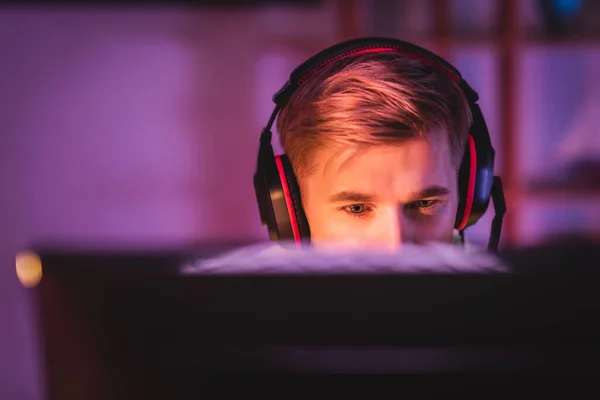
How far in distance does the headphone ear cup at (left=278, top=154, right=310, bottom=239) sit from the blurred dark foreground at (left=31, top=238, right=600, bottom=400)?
1.61 ft

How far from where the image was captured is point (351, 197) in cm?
81

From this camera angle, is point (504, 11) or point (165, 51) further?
point (165, 51)

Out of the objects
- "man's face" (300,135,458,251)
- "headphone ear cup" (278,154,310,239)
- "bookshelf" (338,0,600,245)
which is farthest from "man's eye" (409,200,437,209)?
"bookshelf" (338,0,600,245)

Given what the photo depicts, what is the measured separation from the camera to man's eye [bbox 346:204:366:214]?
2.66 feet

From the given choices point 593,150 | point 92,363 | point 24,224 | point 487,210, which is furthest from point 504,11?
point 24,224

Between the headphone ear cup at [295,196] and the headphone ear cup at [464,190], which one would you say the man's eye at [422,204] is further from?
the headphone ear cup at [295,196]

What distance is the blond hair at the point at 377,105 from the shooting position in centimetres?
82

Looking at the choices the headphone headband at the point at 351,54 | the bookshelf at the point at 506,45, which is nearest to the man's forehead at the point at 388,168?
the headphone headband at the point at 351,54

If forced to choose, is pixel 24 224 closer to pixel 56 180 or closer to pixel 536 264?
pixel 56 180

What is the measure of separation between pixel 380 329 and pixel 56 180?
2.11m

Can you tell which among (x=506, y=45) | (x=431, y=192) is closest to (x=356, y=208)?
(x=431, y=192)

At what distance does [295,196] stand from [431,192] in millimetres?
226

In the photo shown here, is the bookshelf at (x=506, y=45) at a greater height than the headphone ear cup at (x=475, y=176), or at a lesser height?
greater

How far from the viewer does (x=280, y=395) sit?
32 cm
